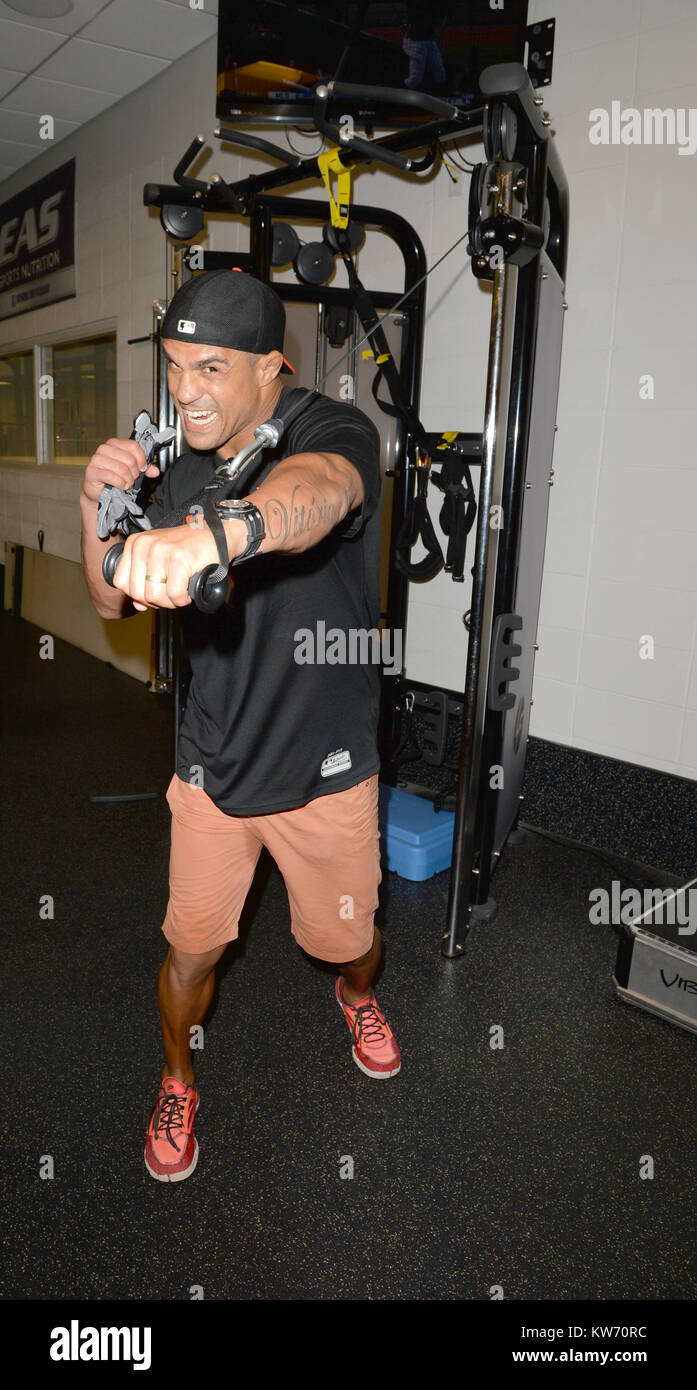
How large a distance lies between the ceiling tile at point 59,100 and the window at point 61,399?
4.17 feet

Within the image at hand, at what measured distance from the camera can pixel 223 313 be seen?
1.28 meters

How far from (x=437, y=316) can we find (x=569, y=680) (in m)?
1.43

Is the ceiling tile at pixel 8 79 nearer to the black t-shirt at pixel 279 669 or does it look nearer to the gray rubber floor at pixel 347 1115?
the gray rubber floor at pixel 347 1115

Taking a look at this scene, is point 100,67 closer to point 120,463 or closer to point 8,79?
point 8,79

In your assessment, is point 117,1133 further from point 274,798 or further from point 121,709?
point 121,709

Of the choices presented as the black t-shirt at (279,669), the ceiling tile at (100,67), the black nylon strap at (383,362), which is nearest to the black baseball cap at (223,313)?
the black t-shirt at (279,669)

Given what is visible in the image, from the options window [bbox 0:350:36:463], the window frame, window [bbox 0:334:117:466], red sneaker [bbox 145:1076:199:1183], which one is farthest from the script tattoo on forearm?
window [bbox 0:350:36:463]

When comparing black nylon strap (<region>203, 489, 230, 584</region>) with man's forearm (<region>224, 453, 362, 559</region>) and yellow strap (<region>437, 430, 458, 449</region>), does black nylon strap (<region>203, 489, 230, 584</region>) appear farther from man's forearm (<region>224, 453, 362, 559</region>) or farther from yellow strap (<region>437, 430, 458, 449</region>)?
yellow strap (<region>437, 430, 458, 449</region>)

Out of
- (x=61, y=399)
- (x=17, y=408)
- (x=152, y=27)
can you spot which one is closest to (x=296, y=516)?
(x=152, y=27)

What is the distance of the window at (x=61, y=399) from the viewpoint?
5977mm

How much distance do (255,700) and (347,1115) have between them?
2.95 feet

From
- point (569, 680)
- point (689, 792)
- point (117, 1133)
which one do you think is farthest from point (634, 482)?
point (117, 1133)

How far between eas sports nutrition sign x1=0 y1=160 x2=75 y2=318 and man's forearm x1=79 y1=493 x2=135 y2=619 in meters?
5.19

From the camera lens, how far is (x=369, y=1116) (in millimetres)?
1768
